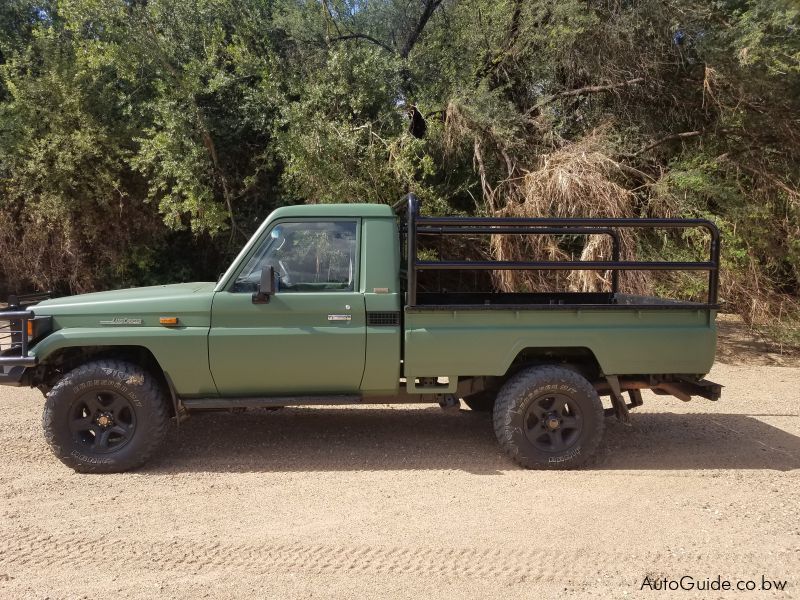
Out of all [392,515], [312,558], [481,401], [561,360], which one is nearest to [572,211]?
[481,401]

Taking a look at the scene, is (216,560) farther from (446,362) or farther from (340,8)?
(340,8)

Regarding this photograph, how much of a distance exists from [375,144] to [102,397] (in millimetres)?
6712

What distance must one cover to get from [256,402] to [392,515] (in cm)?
144

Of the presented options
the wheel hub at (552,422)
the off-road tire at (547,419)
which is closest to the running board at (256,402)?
the off-road tire at (547,419)

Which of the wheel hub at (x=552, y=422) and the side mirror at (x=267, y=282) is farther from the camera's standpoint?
the wheel hub at (x=552, y=422)

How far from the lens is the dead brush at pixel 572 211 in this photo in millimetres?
9398

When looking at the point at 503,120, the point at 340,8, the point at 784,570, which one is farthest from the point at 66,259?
the point at 784,570

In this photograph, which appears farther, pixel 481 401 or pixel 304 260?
pixel 481 401

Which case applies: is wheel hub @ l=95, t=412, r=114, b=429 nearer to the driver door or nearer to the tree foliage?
the driver door

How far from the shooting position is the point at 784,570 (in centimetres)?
358

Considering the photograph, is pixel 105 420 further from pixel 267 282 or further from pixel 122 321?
pixel 267 282

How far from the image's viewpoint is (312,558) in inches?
146

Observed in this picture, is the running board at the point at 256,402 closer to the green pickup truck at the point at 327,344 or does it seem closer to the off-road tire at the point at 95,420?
the green pickup truck at the point at 327,344

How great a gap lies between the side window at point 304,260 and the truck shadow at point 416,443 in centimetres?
141
